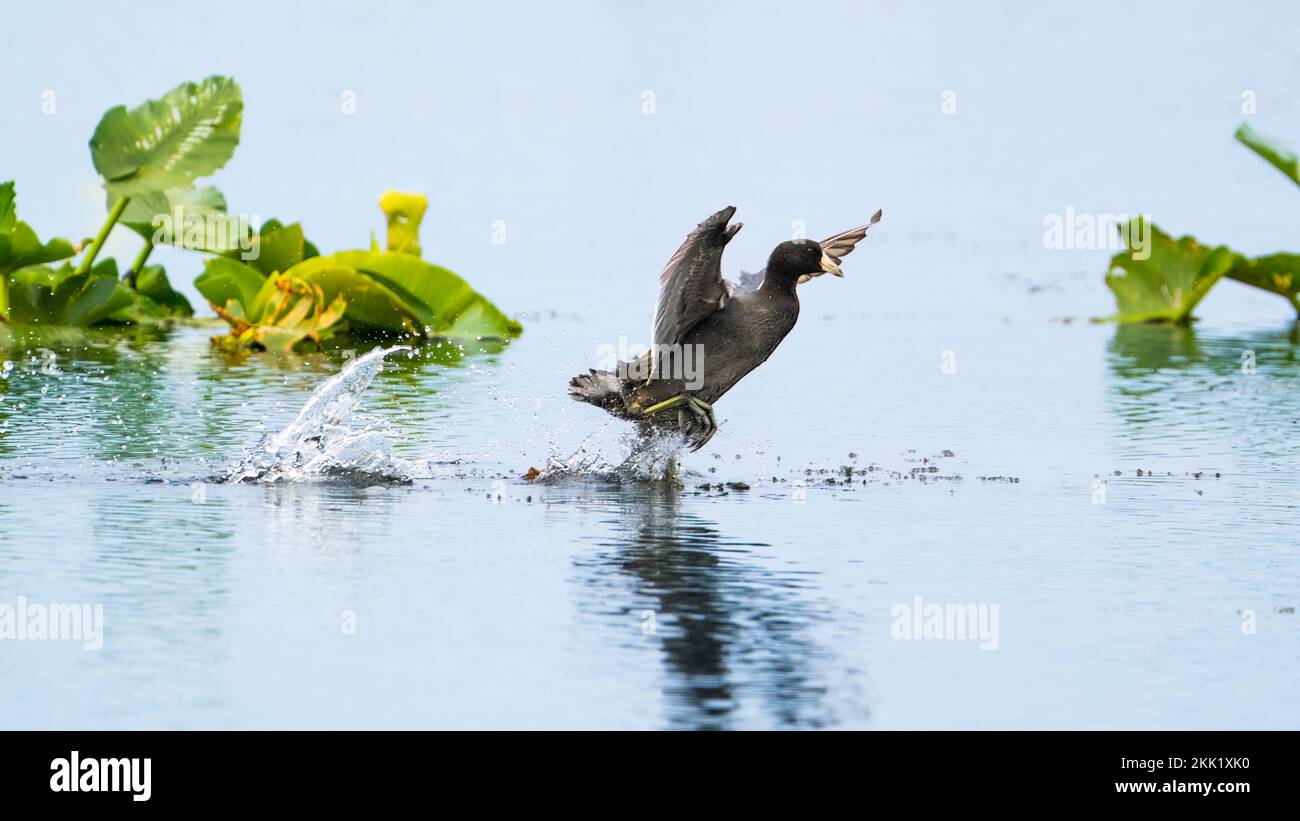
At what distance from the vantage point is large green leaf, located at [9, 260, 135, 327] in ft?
74.0

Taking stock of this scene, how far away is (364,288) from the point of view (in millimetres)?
21844

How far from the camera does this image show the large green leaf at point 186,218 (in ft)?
71.6

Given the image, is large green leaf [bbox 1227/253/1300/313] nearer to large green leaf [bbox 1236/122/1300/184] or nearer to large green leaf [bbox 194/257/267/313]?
A: large green leaf [bbox 1236/122/1300/184]

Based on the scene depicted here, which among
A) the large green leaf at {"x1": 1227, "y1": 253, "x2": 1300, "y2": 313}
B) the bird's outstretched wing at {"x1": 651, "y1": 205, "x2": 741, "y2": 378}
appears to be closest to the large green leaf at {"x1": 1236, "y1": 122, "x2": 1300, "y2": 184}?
the large green leaf at {"x1": 1227, "y1": 253, "x2": 1300, "y2": 313}

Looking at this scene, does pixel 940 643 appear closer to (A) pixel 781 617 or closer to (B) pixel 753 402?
(A) pixel 781 617

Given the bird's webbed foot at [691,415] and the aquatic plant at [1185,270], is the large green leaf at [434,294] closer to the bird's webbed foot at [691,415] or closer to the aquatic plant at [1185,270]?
the aquatic plant at [1185,270]

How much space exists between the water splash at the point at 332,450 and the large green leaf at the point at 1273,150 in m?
13.8

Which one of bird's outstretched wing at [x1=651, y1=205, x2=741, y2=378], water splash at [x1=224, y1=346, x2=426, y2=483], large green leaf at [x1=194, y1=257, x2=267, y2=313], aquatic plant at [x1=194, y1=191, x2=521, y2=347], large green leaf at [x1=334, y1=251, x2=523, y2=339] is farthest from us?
large green leaf at [x1=194, y1=257, x2=267, y2=313]

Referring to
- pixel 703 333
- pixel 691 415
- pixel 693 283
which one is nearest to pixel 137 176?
pixel 691 415

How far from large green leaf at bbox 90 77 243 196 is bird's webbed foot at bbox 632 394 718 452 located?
906cm

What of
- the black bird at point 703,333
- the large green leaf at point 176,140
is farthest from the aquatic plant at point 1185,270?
the black bird at point 703,333

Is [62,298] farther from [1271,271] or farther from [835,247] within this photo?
[1271,271]

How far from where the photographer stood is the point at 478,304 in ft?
77.8
